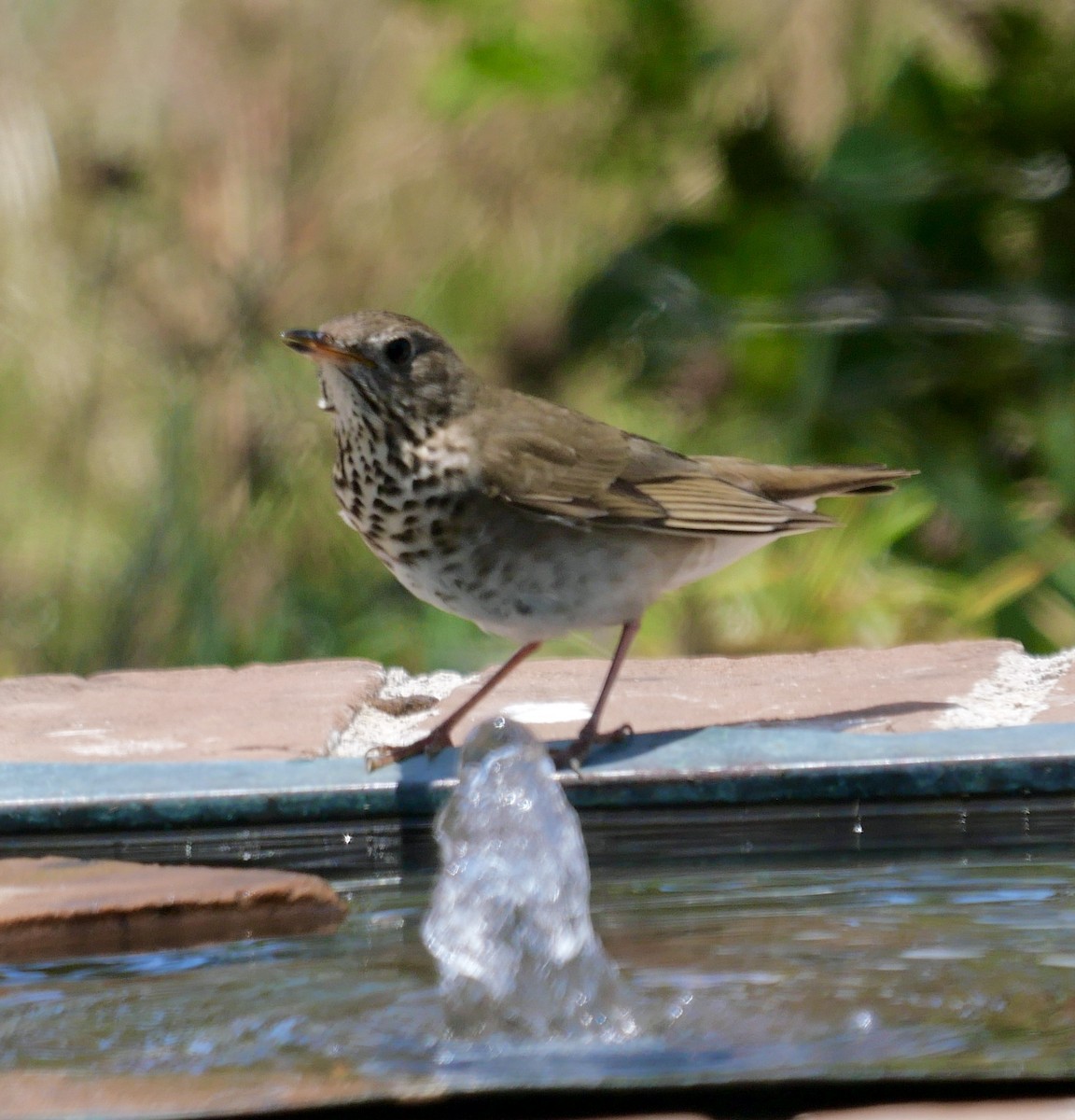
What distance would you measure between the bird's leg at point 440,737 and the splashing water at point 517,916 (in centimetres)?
18

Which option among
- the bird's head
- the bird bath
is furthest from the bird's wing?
the bird bath

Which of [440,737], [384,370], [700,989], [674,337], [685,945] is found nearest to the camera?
[700,989]

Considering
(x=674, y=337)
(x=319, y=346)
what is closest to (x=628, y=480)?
(x=319, y=346)

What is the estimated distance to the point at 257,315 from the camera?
6758 millimetres

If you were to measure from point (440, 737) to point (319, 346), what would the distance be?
0.84m

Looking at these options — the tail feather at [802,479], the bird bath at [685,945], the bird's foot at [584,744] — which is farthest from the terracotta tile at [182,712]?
the tail feather at [802,479]

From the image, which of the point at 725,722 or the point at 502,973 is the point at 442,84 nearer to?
the point at 725,722

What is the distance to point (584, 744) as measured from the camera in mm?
3141

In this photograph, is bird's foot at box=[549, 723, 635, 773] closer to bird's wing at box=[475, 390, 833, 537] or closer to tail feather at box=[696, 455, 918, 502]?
bird's wing at box=[475, 390, 833, 537]

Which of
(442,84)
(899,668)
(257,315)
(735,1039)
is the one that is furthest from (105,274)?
(735,1039)

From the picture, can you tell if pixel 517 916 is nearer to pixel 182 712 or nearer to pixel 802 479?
pixel 182 712

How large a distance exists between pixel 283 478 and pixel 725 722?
3047 millimetres

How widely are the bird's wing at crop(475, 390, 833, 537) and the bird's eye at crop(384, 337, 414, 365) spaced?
19 cm

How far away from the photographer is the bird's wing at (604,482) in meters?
3.76
